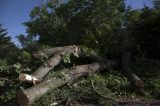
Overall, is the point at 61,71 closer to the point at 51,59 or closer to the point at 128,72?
the point at 51,59

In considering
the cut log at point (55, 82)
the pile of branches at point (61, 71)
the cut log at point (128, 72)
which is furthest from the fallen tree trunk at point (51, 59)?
the cut log at point (128, 72)

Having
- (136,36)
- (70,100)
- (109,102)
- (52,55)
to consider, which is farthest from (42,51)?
(136,36)

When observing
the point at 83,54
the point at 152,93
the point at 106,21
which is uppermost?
the point at 106,21

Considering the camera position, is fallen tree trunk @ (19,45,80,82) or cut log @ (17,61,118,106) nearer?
cut log @ (17,61,118,106)

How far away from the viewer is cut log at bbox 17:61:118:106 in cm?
770

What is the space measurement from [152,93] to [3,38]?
1175 inches

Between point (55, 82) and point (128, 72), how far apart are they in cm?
319

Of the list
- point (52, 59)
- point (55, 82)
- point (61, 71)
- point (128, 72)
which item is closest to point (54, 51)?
point (52, 59)

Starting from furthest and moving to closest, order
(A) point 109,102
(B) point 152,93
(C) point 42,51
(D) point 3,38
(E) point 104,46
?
(D) point 3,38
(E) point 104,46
(C) point 42,51
(B) point 152,93
(A) point 109,102

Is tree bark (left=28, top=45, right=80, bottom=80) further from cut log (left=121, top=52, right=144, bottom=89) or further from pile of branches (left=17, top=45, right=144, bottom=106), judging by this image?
cut log (left=121, top=52, right=144, bottom=89)

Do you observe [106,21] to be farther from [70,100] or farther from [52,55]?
[70,100]

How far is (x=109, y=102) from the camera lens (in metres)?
8.27

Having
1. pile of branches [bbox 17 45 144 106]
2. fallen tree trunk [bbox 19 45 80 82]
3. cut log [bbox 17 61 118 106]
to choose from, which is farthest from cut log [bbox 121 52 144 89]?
fallen tree trunk [bbox 19 45 80 82]

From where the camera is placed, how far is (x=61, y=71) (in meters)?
9.52
